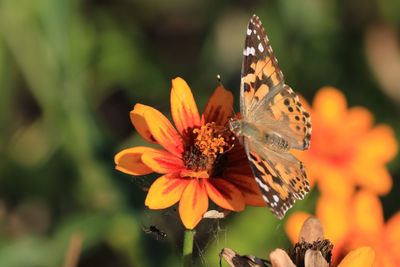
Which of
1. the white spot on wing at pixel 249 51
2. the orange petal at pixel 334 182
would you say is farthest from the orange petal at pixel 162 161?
the orange petal at pixel 334 182

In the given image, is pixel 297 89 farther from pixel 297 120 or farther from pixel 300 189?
pixel 300 189

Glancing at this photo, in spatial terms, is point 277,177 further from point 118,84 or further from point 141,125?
point 118,84

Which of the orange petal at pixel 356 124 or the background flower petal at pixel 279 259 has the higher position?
the background flower petal at pixel 279 259

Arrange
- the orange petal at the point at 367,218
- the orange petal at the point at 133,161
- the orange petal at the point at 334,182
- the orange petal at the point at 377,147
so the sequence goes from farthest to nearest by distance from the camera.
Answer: the orange petal at the point at 377,147 < the orange petal at the point at 334,182 < the orange petal at the point at 367,218 < the orange petal at the point at 133,161

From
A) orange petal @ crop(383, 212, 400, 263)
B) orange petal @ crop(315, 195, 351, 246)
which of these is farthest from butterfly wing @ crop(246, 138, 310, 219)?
orange petal @ crop(383, 212, 400, 263)

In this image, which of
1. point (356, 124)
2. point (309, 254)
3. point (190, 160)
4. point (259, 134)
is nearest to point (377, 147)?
point (356, 124)

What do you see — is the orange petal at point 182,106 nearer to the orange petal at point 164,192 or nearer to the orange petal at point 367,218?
the orange petal at point 164,192
